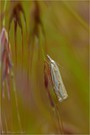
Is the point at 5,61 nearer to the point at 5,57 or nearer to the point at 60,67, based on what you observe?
the point at 5,57

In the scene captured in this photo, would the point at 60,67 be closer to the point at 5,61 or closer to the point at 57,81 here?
A: the point at 57,81

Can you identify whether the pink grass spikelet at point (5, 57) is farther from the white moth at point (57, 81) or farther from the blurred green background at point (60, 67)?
the white moth at point (57, 81)

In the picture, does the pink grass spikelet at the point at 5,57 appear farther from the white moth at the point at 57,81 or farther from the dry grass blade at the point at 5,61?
the white moth at the point at 57,81

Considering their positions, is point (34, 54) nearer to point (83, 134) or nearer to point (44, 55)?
point (44, 55)

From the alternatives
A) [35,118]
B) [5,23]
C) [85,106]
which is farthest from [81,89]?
[5,23]

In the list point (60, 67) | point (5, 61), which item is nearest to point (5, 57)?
point (5, 61)

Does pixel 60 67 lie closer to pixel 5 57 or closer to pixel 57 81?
pixel 57 81

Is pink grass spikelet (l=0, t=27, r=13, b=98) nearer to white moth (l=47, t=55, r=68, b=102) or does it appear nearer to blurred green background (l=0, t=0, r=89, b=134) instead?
blurred green background (l=0, t=0, r=89, b=134)

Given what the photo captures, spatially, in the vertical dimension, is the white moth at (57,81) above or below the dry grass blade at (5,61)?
below

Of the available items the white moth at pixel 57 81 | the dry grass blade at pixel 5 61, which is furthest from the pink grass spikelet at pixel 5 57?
the white moth at pixel 57 81
